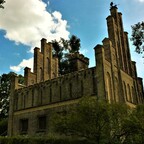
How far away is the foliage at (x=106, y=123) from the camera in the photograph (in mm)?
14195

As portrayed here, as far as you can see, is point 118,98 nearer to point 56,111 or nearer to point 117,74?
point 117,74

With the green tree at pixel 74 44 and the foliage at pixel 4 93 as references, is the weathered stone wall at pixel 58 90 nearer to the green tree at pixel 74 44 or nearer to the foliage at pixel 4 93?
the foliage at pixel 4 93

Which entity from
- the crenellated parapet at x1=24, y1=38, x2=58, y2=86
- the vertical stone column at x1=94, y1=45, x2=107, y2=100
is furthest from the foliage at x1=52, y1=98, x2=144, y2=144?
the crenellated parapet at x1=24, y1=38, x2=58, y2=86

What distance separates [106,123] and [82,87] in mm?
8273

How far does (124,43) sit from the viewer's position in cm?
2791

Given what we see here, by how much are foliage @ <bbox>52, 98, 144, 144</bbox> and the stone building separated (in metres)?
5.10

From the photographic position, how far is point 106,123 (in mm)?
14344

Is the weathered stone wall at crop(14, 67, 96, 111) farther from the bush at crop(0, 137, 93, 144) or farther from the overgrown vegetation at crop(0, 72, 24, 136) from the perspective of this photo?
the overgrown vegetation at crop(0, 72, 24, 136)

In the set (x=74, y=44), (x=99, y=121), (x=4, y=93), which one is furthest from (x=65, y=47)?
(x=99, y=121)

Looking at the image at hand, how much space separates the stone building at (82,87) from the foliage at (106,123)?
510cm

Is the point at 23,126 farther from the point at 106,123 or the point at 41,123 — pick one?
the point at 106,123

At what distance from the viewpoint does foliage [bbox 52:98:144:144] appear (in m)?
14.2

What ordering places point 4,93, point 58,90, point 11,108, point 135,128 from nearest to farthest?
point 135,128 → point 58,90 → point 11,108 → point 4,93

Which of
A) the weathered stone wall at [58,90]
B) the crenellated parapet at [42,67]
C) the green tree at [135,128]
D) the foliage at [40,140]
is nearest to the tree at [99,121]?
the green tree at [135,128]
